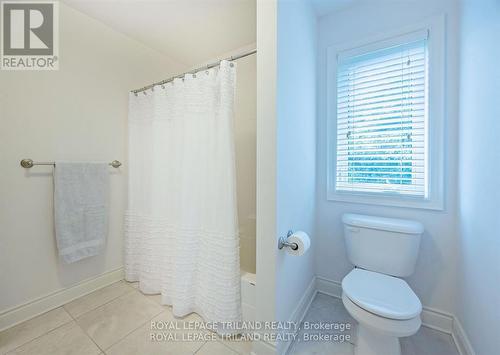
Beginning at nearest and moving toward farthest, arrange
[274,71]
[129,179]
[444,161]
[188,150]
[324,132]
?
[274,71], [444,161], [188,150], [324,132], [129,179]

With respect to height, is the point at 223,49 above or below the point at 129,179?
above

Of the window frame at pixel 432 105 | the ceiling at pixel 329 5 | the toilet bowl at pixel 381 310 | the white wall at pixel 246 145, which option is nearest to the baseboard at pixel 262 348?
the toilet bowl at pixel 381 310

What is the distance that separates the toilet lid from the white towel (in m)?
1.90

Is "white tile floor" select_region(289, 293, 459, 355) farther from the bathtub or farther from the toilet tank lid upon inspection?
the toilet tank lid

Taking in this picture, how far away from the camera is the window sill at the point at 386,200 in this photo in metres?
1.37

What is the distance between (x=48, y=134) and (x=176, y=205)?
1.07 meters

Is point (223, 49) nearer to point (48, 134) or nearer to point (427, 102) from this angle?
point (48, 134)

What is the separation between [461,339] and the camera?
120 cm

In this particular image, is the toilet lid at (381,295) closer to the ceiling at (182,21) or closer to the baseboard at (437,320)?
the baseboard at (437,320)

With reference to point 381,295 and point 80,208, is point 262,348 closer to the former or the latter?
point 381,295

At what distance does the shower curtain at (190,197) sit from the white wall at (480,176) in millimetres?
1232

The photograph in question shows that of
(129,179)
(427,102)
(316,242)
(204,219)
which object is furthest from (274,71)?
(129,179)

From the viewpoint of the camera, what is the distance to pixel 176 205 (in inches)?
60.4

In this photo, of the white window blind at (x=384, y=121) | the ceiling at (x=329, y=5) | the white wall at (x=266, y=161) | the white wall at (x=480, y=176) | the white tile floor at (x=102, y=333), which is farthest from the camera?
the ceiling at (x=329, y=5)
